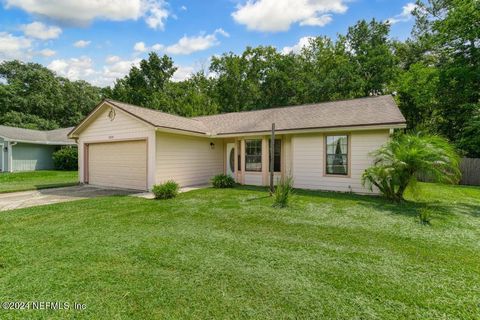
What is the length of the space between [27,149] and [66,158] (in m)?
2.99

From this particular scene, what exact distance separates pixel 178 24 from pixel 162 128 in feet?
23.2

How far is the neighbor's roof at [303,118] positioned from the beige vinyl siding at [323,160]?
21.8 inches

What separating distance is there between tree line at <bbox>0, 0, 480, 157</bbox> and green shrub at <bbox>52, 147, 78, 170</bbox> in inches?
438

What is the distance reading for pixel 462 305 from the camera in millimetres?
2625

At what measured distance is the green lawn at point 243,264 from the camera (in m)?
2.59

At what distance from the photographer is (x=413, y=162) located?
702 cm

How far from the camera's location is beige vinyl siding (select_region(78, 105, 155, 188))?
32.3 ft

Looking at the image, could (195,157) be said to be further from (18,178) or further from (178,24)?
(18,178)

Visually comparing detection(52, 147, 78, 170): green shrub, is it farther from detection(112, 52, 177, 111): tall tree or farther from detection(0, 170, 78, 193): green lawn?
detection(112, 52, 177, 111): tall tree

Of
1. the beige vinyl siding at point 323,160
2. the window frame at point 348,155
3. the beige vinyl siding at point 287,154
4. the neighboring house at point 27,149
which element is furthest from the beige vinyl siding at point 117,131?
the neighboring house at point 27,149

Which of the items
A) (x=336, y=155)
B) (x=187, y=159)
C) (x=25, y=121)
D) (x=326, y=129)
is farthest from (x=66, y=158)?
(x=336, y=155)

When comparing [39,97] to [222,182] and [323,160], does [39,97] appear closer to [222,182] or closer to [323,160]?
[222,182]

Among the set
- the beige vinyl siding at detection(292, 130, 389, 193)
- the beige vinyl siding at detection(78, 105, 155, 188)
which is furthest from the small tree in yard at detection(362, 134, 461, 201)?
the beige vinyl siding at detection(78, 105, 155, 188)

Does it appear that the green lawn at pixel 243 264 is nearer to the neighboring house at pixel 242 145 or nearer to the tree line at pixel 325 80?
the neighboring house at pixel 242 145
